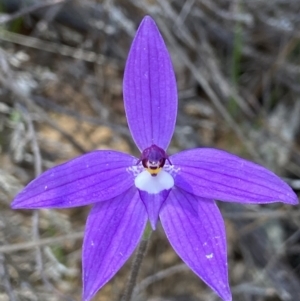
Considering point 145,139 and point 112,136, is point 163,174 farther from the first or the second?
point 112,136

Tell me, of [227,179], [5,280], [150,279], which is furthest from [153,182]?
[150,279]

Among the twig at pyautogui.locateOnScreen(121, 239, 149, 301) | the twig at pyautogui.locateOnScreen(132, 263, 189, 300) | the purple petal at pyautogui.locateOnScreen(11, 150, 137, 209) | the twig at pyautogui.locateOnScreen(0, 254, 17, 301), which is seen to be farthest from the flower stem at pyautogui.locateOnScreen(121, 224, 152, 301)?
the twig at pyautogui.locateOnScreen(132, 263, 189, 300)

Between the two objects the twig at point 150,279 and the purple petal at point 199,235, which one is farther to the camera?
the twig at point 150,279

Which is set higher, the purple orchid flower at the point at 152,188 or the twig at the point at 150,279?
the twig at the point at 150,279

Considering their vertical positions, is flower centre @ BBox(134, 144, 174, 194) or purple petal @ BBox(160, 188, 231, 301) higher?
flower centre @ BBox(134, 144, 174, 194)

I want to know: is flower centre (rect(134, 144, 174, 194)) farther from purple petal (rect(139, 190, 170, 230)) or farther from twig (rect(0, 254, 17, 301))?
twig (rect(0, 254, 17, 301))

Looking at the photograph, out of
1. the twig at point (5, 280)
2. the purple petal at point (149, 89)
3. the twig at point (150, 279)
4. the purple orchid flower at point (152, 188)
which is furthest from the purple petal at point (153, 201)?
the twig at point (150, 279)

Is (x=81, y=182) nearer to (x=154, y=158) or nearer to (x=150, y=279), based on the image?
(x=154, y=158)

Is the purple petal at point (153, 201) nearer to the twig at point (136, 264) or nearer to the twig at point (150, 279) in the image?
the twig at point (136, 264)
